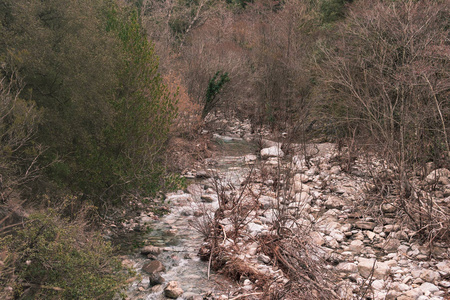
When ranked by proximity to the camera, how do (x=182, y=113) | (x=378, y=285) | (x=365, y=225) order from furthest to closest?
(x=182, y=113), (x=365, y=225), (x=378, y=285)

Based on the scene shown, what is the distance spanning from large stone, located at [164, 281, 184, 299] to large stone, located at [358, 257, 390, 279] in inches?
117

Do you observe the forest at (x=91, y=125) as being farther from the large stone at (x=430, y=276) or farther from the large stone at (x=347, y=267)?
the large stone at (x=347, y=267)

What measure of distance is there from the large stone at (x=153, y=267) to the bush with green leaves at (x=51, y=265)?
1376mm

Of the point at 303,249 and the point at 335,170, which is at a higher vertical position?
the point at 303,249


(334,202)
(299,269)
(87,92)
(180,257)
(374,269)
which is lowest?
(180,257)

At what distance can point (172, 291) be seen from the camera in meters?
6.07

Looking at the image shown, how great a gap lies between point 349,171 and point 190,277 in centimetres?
675

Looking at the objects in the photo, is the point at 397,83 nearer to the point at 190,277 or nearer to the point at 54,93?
the point at 190,277

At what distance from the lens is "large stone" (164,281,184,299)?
6069 mm

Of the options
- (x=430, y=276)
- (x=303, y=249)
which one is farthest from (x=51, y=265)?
(x=430, y=276)

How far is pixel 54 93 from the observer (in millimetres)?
6887

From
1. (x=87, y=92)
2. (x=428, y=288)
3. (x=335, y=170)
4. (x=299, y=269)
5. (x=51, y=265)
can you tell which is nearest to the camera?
(x=51, y=265)

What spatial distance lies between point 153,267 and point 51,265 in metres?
2.14

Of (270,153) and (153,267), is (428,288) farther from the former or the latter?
(270,153)
